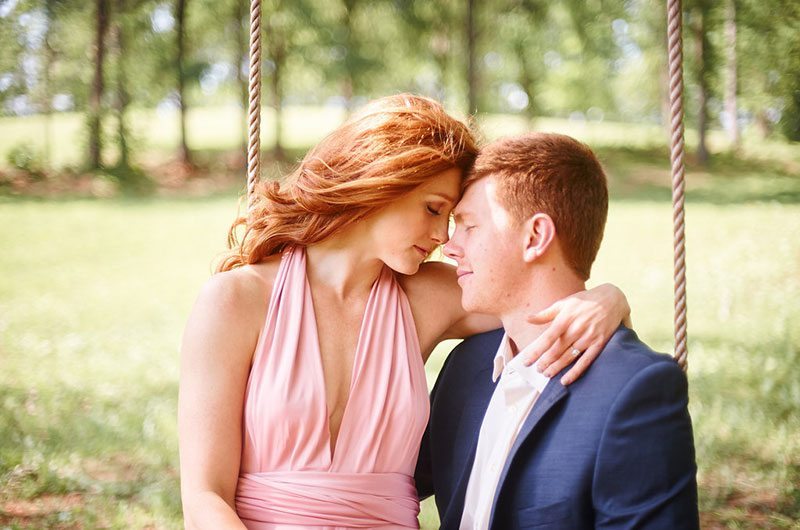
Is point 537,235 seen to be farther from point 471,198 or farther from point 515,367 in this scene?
point 515,367

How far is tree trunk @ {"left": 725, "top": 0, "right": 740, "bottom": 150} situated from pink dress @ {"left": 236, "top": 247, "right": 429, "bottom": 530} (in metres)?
15.1

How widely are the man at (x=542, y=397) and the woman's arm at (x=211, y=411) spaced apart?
0.63 meters

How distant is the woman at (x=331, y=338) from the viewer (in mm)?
2209

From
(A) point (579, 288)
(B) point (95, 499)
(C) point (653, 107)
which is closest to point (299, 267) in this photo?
(A) point (579, 288)

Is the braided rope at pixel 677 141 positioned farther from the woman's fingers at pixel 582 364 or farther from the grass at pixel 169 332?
the grass at pixel 169 332

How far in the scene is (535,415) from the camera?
216 cm

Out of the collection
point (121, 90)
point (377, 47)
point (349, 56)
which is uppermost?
point (377, 47)

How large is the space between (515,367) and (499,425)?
0.19m

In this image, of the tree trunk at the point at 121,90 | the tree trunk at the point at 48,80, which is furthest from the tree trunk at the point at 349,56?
the tree trunk at the point at 48,80

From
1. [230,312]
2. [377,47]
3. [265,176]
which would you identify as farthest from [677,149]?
[377,47]

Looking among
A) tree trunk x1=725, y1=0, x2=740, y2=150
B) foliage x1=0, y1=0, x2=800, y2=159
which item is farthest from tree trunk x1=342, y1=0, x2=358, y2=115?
tree trunk x1=725, y1=0, x2=740, y2=150

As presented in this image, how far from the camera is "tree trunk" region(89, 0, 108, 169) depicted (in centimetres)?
1634

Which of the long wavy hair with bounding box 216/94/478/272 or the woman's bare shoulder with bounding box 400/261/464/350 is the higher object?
the long wavy hair with bounding box 216/94/478/272

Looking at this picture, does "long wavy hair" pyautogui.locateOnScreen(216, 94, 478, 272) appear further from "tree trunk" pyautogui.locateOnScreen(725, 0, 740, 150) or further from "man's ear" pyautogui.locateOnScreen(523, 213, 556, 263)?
"tree trunk" pyautogui.locateOnScreen(725, 0, 740, 150)
